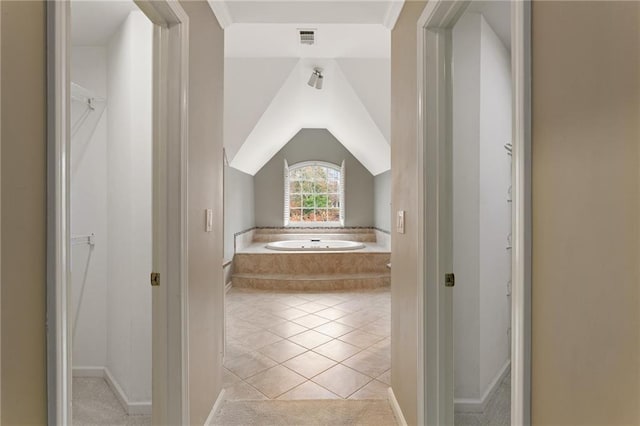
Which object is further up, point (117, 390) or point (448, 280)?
point (448, 280)

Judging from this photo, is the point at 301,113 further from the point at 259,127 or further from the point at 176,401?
the point at 176,401

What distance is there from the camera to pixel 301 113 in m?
5.62

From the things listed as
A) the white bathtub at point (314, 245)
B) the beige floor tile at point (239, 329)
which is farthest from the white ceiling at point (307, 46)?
the white bathtub at point (314, 245)

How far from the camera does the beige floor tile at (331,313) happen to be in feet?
13.3

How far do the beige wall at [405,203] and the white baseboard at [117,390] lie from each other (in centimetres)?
145

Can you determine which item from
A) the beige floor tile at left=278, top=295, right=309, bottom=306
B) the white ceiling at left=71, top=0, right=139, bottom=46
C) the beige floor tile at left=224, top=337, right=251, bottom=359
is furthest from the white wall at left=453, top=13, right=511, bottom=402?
the beige floor tile at left=278, top=295, right=309, bottom=306

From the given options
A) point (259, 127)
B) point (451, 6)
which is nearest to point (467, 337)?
point (451, 6)

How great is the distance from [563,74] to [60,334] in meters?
1.12

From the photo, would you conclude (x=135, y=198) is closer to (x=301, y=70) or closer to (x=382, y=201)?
(x=301, y=70)

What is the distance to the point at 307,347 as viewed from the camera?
10.3 ft

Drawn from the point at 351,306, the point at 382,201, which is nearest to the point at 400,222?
the point at 351,306

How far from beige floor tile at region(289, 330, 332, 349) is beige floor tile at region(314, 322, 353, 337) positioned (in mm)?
77

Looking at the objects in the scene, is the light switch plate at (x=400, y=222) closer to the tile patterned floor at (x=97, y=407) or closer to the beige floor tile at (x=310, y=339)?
the beige floor tile at (x=310, y=339)

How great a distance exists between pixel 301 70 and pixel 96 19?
1965 mm
